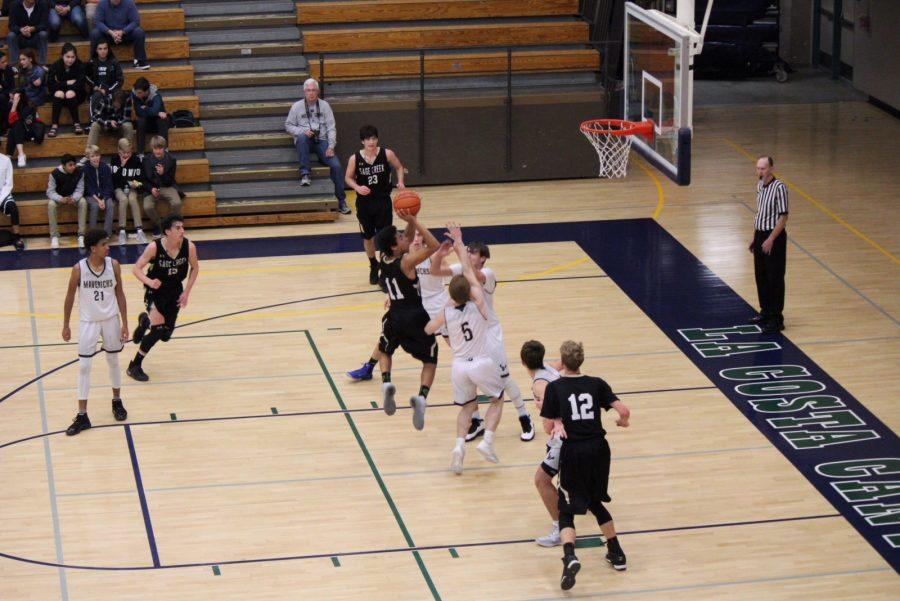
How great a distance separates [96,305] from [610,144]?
34.1ft

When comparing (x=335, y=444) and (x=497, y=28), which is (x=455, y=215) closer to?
(x=497, y=28)

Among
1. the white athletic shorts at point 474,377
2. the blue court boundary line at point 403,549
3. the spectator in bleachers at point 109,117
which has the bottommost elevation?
the blue court boundary line at point 403,549

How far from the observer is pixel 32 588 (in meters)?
10.4

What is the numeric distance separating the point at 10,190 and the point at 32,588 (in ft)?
31.0

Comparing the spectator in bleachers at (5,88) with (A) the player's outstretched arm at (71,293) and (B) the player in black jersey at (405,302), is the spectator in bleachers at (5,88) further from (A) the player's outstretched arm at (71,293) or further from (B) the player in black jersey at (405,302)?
(B) the player in black jersey at (405,302)

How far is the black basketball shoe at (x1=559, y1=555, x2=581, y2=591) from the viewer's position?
10.1m

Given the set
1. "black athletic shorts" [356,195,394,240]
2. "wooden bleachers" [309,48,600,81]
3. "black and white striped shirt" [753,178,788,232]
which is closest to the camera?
"black and white striped shirt" [753,178,788,232]

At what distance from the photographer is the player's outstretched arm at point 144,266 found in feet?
Answer: 43.8

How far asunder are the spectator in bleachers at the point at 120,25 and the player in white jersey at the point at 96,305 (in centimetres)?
858

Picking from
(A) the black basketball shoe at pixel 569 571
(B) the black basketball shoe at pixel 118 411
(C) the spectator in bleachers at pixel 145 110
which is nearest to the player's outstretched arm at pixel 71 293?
(B) the black basketball shoe at pixel 118 411

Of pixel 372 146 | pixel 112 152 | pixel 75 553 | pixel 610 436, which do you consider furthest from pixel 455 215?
pixel 75 553

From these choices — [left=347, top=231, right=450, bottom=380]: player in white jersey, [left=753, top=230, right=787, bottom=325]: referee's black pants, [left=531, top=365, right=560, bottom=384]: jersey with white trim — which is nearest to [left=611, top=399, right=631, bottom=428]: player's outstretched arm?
[left=531, top=365, right=560, bottom=384]: jersey with white trim

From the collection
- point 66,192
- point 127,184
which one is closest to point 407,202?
point 127,184

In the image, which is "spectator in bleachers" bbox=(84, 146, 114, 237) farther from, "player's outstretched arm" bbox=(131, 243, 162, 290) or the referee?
the referee
